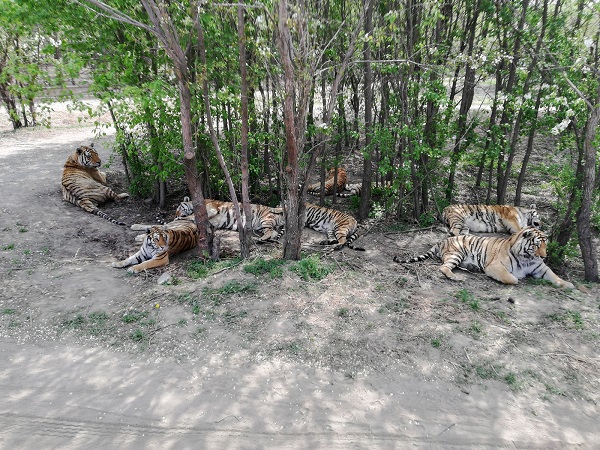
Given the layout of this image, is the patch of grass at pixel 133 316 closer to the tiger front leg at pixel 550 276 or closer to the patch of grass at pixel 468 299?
the patch of grass at pixel 468 299

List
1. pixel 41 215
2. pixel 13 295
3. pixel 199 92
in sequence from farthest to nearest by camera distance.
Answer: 1. pixel 41 215
2. pixel 199 92
3. pixel 13 295

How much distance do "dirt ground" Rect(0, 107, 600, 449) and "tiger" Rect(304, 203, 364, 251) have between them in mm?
914

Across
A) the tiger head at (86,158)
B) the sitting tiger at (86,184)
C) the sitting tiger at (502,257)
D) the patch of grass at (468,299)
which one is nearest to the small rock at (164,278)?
the sitting tiger at (86,184)

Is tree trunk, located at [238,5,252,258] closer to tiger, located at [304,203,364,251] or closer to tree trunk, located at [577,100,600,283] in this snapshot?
tiger, located at [304,203,364,251]

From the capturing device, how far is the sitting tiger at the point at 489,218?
8609 millimetres

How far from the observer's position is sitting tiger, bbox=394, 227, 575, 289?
21.8 feet

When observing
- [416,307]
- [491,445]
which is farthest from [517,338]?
[491,445]

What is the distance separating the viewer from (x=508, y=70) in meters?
7.80

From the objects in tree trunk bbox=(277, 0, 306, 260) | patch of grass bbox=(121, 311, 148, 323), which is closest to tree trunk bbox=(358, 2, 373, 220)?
tree trunk bbox=(277, 0, 306, 260)

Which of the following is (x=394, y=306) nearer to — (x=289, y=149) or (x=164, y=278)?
(x=289, y=149)

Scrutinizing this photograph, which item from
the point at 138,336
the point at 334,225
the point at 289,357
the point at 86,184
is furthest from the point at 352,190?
the point at 138,336

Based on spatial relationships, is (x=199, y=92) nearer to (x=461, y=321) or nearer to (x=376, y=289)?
(x=376, y=289)

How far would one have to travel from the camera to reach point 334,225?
9023mm

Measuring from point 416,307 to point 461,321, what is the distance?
0.61 m
